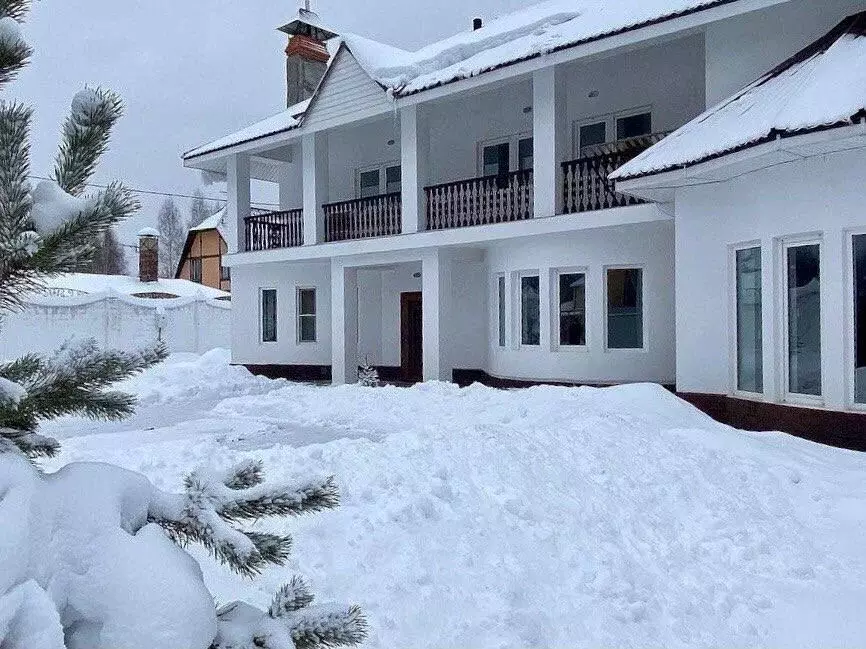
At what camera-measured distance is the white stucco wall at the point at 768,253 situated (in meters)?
8.55

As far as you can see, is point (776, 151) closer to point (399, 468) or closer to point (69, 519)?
point (399, 468)

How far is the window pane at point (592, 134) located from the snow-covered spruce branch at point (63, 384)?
14295mm

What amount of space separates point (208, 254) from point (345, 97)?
30.4m

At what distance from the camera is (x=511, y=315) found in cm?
1505

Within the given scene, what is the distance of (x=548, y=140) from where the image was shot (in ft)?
45.1

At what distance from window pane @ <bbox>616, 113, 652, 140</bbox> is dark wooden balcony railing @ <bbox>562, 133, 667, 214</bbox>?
0.54m

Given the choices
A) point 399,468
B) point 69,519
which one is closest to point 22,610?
point 69,519

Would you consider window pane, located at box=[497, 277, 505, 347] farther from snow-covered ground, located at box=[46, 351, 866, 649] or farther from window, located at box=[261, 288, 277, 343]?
window, located at box=[261, 288, 277, 343]

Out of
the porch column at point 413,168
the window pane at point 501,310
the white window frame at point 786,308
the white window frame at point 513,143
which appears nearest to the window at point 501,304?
the window pane at point 501,310

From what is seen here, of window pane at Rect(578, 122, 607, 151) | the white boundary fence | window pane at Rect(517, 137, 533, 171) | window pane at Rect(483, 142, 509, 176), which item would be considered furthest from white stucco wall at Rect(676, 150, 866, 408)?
the white boundary fence

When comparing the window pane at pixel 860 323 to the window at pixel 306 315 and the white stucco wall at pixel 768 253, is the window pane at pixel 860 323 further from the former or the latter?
the window at pixel 306 315

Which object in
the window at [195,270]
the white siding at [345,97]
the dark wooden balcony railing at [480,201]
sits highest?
the white siding at [345,97]

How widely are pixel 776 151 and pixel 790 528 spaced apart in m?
4.77

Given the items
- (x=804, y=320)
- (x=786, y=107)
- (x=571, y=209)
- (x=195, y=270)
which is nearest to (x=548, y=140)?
(x=571, y=209)
